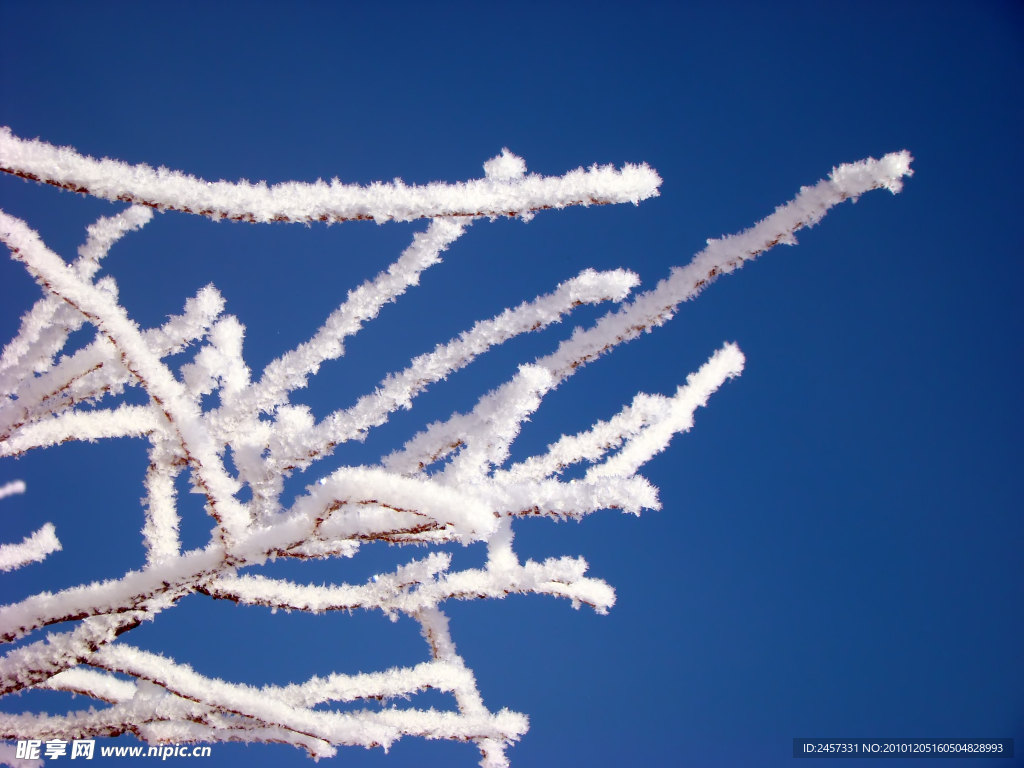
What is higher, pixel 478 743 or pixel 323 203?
pixel 323 203

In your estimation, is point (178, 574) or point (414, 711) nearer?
point (178, 574)

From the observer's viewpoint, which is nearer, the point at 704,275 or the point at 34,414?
the point at 704,275

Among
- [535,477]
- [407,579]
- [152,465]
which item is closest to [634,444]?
[535,477]

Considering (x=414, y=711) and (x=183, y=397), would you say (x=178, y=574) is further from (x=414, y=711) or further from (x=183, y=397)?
(x=414, y=711)

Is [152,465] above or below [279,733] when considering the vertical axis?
above

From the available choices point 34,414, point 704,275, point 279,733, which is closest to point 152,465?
point 34,414

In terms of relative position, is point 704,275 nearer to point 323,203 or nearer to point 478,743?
point 323,203
